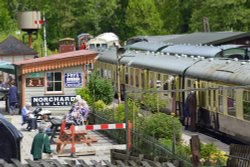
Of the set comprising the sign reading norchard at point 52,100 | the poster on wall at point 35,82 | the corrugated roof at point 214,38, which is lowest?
the sign reading norchard at point 52,100

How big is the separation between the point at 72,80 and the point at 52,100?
107 cm

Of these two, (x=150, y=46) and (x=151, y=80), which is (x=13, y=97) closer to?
(x=151, y=80)

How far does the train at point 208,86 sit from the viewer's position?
66.6ft

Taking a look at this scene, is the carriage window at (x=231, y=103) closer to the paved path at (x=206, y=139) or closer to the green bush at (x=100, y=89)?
the paved path at (x=206, y=139)

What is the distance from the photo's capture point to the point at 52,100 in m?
28.4

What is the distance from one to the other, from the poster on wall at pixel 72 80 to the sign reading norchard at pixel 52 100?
0.48 meters

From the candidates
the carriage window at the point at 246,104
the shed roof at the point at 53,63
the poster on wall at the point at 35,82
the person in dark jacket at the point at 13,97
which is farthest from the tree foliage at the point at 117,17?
the carriage window at the point at 246,104

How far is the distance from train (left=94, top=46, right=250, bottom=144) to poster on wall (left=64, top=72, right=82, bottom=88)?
318cm

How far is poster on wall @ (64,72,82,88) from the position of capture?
2856cm

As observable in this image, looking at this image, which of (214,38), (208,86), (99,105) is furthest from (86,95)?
(214,38)

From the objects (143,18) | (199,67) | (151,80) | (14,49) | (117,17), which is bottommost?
(151,80)

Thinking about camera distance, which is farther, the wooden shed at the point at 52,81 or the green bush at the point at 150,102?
the wooden shed at the point at 52,81

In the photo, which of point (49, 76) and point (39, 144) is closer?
point (39, 144)

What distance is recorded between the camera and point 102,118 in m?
22.8
